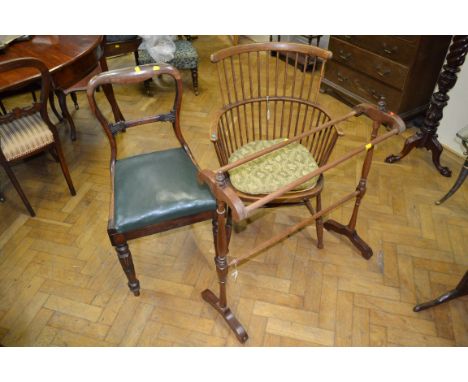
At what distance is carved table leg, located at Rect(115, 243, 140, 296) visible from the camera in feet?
4.93

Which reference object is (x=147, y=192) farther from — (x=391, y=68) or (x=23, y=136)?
(x=391, y=68)

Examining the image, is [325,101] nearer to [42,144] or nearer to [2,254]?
[42,144]

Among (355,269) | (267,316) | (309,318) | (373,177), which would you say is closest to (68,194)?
(267,316)

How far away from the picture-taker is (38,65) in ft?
5.34

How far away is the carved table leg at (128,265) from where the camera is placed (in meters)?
1.50

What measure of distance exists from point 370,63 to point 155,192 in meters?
2.08

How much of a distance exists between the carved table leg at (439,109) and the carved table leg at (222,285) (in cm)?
157

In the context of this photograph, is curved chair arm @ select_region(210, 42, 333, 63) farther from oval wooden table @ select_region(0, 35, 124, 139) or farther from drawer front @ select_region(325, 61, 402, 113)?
drawer front @ select_region(325, 61, 402, 113)

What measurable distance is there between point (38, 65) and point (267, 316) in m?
1.57

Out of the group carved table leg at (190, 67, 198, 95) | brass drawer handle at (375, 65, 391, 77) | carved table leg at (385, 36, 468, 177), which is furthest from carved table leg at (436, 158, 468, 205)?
carved table leg at (190, 67, 198, 95)

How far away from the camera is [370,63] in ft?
8.90

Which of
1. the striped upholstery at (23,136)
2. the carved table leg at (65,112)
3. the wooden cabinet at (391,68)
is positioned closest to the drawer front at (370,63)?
the wooden cabinet at (391,68)

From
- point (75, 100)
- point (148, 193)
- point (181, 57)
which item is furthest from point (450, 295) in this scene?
point (75, 100)

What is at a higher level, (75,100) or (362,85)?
(362,85)
